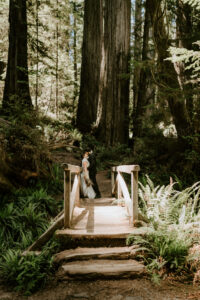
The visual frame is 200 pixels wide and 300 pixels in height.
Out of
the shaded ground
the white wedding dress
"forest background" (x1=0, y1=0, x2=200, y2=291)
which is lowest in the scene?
the shaded ground

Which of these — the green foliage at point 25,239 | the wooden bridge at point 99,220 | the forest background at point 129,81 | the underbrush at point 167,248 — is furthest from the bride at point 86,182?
the underbrush at point 167,248

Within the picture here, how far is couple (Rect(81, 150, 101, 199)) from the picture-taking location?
757 centimetres

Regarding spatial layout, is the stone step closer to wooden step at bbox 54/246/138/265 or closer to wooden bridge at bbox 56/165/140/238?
wooden bridge at bbox 56/165/140/238

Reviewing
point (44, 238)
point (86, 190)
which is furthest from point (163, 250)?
point (86, 190)

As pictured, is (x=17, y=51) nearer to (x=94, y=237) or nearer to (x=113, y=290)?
(x=94, y=237)

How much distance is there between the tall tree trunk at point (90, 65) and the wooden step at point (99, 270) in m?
9.83

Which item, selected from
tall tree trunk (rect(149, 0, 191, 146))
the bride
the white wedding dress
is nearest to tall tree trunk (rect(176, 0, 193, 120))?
tall tree trunk (rect(149, 0, 191, 146))

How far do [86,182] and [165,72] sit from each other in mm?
4093

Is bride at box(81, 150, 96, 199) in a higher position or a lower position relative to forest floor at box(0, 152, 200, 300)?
higher

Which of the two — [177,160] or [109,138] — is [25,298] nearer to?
[177,160]

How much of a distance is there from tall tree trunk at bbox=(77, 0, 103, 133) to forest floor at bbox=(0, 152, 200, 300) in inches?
394

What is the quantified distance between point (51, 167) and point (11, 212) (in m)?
2.39

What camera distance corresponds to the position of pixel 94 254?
12.1 feet

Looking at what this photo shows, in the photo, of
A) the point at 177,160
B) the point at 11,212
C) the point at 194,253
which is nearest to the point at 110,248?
the point at 194,253
